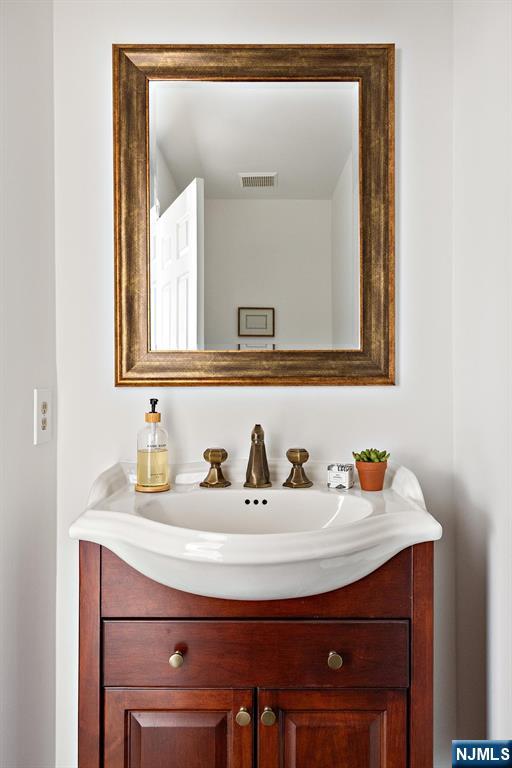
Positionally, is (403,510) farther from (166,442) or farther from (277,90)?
(277,90)

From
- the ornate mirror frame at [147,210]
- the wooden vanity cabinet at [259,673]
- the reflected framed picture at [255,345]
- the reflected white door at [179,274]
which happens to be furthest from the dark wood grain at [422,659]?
the reflected white door at [179,274]

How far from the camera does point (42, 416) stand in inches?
52.1

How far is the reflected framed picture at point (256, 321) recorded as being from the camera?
1417 millimetres

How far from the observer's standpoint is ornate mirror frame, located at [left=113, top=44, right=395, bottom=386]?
1.39 metres

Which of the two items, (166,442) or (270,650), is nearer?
(270,650)

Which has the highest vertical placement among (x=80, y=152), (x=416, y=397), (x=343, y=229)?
(x=80, y=152)

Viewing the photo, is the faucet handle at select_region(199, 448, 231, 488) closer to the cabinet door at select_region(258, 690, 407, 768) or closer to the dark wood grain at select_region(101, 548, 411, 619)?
the dark wood grain at select_region(101, 548, 411, 619)

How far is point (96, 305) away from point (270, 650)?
0.89 meters

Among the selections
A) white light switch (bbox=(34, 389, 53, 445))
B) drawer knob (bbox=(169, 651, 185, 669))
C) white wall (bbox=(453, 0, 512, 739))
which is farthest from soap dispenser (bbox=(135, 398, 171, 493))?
white wall (bbox=(453, 0, 512, 739))

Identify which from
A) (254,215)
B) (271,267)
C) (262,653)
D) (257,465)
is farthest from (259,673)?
(254,215)

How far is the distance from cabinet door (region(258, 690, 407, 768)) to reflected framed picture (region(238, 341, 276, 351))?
2.48ft

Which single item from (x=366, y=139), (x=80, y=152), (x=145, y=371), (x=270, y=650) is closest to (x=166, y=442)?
(x=145, y=371)

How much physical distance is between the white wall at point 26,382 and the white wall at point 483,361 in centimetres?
98

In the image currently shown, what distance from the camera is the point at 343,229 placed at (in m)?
1.41
